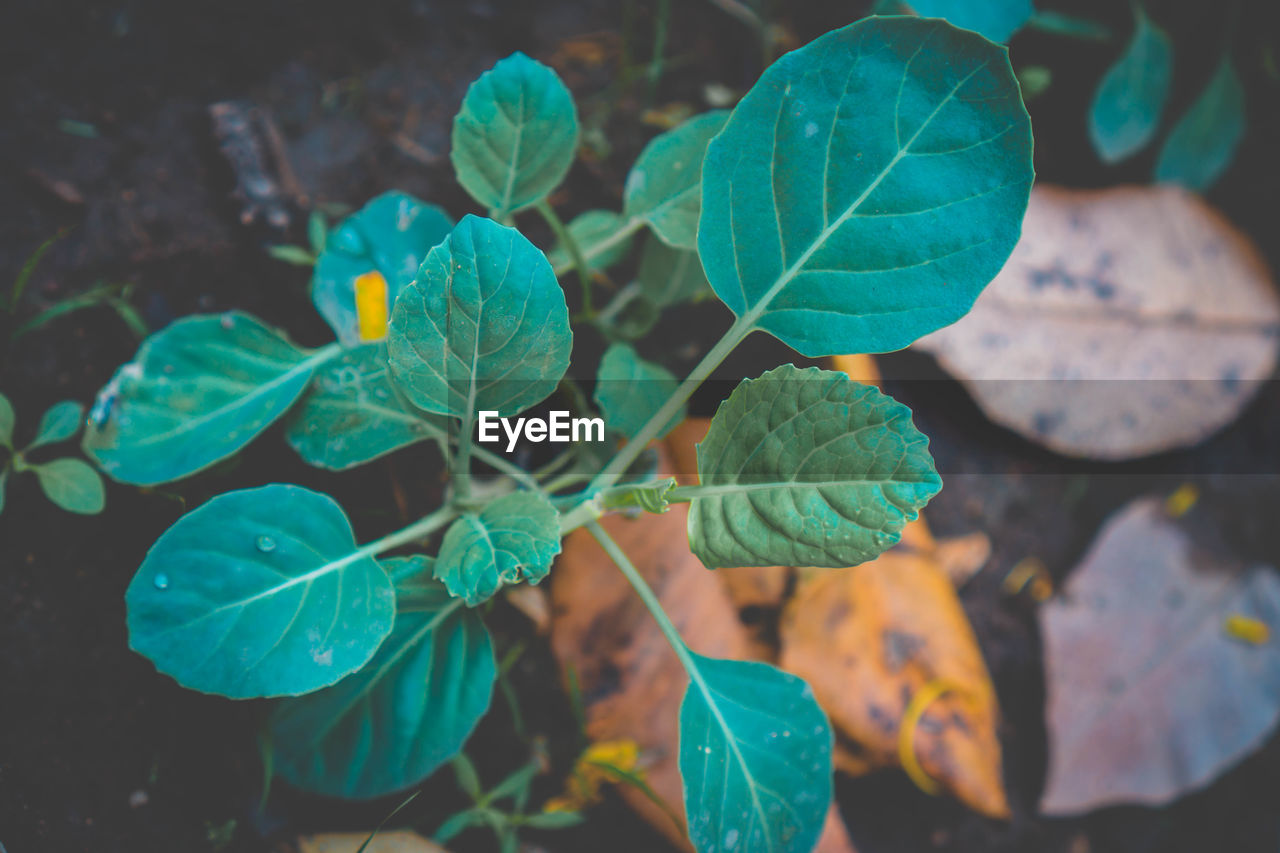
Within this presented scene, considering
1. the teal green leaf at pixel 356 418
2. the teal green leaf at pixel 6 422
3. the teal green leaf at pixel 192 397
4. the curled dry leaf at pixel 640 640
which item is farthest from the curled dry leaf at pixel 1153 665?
the teal green leaf at pixel 6 422

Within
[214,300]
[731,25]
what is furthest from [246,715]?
[731,25]

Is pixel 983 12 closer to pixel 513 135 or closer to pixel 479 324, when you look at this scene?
pixel 513 135

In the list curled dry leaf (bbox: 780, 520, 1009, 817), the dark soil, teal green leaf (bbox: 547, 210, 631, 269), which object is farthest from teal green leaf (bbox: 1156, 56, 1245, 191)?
teal green leaf (bbox: 547, 210, 631, 269)

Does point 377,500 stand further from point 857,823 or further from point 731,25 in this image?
point 731,25

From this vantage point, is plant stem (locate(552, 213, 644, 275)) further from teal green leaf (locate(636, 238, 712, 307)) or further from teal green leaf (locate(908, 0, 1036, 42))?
teal green leaf (locate(908, 0, 1036, 42))

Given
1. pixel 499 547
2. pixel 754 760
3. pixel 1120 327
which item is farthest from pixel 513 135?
pixel 1120 327

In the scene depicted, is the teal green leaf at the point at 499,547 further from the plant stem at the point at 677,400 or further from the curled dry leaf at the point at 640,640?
the curled dry leaf at the point at 640,640
